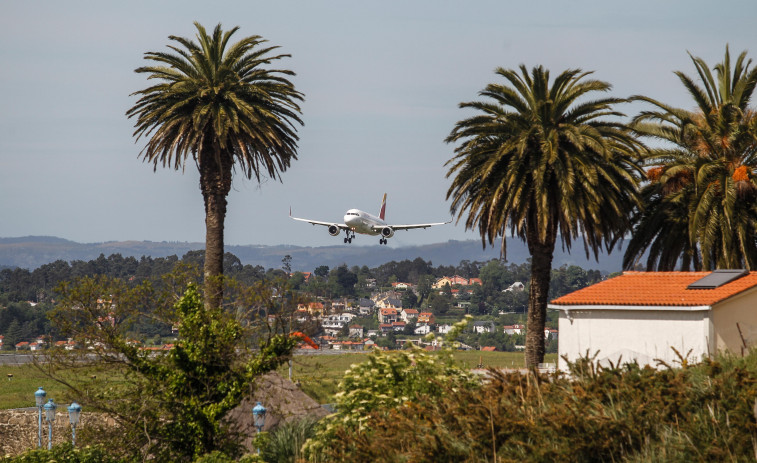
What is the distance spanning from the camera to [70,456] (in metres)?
26.8

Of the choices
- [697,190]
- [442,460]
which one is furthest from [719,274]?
[442,460]

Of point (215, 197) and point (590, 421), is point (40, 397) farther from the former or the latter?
point (590, 421)

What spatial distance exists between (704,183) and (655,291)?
12.5 meters

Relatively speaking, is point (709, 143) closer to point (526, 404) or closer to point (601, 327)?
point (601, 327)

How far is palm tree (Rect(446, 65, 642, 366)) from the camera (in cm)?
4578

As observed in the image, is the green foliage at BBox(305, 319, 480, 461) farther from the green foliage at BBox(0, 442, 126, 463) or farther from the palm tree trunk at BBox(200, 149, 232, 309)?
the palm tree trunk at BBox(200, 149, 232, 309)

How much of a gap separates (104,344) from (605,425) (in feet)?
50.4

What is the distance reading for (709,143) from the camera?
4847cm

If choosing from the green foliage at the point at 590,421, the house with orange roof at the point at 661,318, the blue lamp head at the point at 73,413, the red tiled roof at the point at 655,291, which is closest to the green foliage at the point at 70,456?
the blue lamp head at the point at 73,413

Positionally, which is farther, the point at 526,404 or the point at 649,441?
the point at 526,404

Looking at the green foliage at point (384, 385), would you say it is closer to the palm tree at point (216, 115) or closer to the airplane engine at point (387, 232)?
the palm tree at point (216, 115)

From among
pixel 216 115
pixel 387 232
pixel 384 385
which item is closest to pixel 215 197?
pixel 216 115

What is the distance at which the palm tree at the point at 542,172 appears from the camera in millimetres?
45781

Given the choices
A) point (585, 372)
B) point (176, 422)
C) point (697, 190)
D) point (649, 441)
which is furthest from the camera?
point (697, 190)
